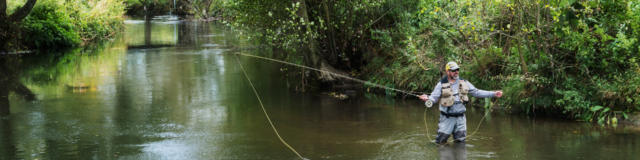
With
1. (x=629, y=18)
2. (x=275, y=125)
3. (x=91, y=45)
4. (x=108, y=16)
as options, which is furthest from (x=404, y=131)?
(x=108, y=16)

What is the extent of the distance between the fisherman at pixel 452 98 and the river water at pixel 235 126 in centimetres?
30

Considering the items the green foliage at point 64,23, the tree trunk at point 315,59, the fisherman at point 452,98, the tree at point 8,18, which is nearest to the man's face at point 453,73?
the fisherman at point 452,98

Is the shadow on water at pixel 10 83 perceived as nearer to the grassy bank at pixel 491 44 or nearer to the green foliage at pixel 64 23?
the green foliage at pixel 64 23

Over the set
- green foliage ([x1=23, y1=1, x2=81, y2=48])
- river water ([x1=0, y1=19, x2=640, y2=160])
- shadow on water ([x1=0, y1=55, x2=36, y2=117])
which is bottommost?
river water ([x1=0, y1=19, x2=640, y2=160])

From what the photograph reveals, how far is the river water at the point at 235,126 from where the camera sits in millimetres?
9375

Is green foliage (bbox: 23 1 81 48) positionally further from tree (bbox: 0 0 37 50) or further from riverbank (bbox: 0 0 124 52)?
tree (bbox: 0 0 37 50)

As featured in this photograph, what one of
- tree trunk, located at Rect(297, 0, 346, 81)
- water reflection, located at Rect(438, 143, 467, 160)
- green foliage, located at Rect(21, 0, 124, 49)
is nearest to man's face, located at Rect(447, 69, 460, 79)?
water reflection, located at Rect(438, 143, 467, 160)

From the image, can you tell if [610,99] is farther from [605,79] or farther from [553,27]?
[553,27]

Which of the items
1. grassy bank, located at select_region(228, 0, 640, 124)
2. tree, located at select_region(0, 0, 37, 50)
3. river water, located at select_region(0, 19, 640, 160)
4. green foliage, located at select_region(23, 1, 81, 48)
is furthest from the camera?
green foliage, located at select_region(23, 1, 81, 48)

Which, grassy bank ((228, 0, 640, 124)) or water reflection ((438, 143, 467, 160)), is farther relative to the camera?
grassy bank ((228, 0, 640, 124))

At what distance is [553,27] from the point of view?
11.5 m

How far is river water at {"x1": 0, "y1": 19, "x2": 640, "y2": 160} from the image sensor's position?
938cm

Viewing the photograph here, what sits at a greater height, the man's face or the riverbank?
the riverbank

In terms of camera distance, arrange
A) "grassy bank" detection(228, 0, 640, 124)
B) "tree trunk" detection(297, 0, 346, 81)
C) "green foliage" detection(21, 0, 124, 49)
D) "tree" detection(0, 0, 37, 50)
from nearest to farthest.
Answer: "grassy bank" detection(228, 0, 640, 124) → "tree trunk" detection(297, 0, 346, 81) → "tree" detection(0, 0, 37, 50) → "green foliage" detection(21, 0, 124, 49)
